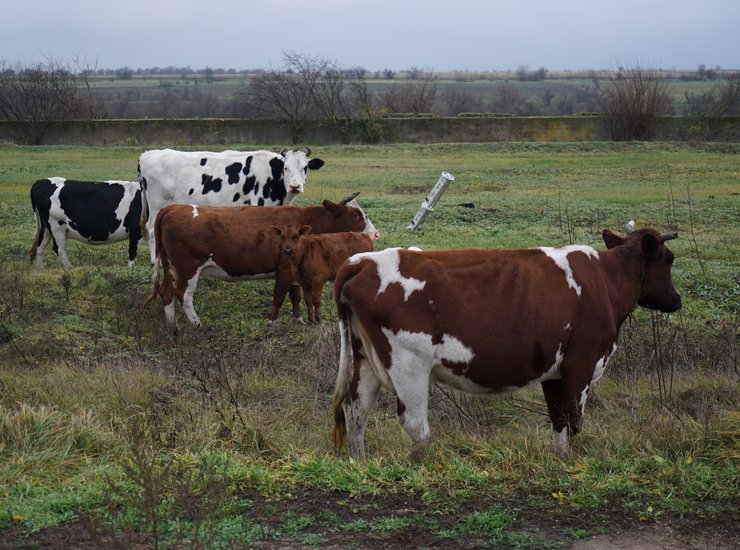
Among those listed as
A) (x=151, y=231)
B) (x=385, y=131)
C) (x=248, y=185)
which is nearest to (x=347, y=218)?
(x=248, y=185)

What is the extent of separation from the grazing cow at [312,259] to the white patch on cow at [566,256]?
5.55 meters

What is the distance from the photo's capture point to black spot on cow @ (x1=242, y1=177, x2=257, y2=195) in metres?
16.6

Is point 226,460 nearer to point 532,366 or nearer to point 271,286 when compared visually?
point 532,366

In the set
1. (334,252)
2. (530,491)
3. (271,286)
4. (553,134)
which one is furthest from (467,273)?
(553,134)

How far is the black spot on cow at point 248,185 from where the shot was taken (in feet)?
54.4

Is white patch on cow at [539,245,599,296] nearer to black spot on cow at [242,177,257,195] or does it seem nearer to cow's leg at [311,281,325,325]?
cow's leg at [311,281,325,325]

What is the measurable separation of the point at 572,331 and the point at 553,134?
3563 centimetres

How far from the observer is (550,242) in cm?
1697

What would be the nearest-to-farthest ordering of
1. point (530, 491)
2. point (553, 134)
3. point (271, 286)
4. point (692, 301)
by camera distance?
point (530, 491) → point (692, 301) → point (271, 286) → point (553, 134)

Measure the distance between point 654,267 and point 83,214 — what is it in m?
11.0

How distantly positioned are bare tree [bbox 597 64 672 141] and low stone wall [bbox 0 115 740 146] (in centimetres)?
63

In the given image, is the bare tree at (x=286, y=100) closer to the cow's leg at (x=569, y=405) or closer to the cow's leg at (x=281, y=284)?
the cow's leg at (x=281, y=284)

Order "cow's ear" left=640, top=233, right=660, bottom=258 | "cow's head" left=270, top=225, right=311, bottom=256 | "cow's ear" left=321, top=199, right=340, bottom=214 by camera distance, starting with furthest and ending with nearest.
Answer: "cow's ear" left=321, top=199, right=340, bottom=214 < "cow's head" left=270, top=225, right=311, bottom=256 < "cow's ear" left=640, top=233, right=660, bottom=258

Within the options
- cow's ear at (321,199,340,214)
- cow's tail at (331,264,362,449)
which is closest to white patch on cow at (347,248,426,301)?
cow's tail at (331,264,362,449)
